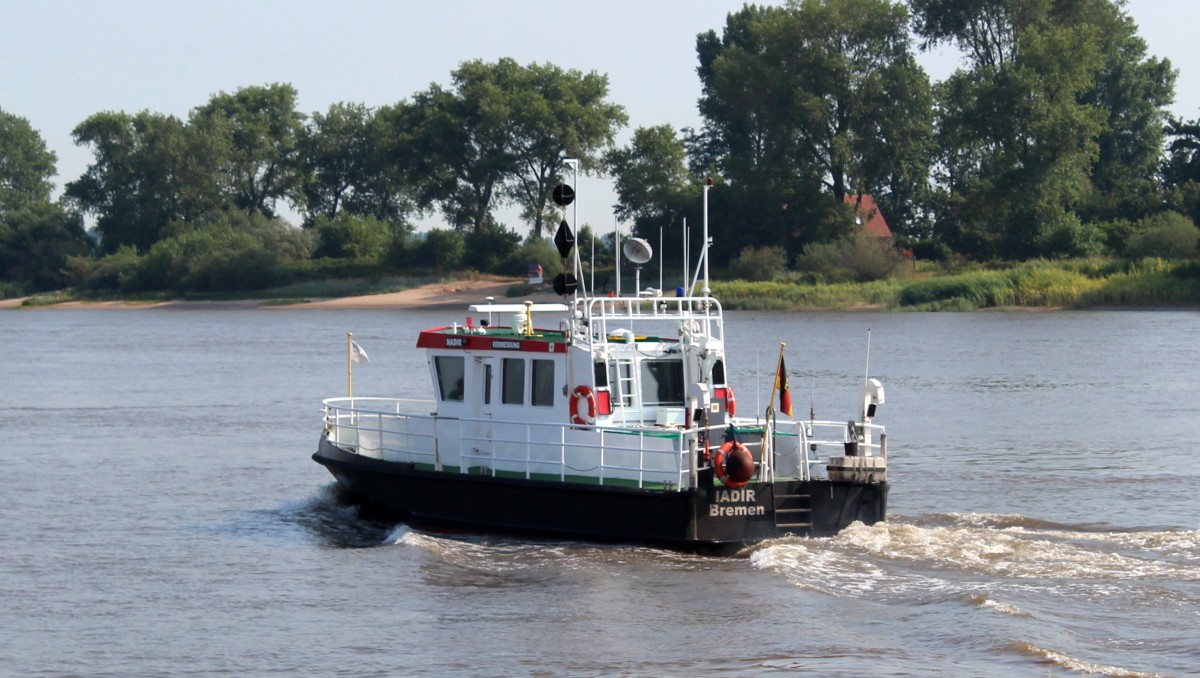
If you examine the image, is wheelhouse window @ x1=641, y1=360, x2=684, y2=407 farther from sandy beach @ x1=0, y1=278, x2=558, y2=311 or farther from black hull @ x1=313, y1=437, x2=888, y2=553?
sandy beach @ x1=0, y1=278, x2=558, y2=311

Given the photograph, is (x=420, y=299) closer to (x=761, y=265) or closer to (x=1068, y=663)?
(x=761, y=265)

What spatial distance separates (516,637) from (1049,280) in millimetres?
51603

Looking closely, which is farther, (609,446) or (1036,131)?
(1036,131)

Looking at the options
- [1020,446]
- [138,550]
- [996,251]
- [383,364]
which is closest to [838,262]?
[996,251]

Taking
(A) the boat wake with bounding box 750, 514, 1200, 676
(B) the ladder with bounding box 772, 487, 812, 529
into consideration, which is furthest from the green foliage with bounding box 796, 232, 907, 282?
(B) the ladder with bounding box 772, 487, 812, 529

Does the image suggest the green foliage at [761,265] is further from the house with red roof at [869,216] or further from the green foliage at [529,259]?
the green foliage at [529,259]

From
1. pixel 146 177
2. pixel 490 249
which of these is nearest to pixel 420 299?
pixel 490 249

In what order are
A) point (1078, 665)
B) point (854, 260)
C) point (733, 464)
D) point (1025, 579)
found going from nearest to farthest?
point (1078, 665)
point (1025, 579)
point (733, 464)
point (854, 260)

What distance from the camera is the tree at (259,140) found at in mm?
104188

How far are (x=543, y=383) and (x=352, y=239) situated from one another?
7570 cm

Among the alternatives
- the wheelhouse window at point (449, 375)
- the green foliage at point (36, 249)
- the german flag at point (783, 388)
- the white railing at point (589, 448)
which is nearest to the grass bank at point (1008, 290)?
the white railing at point (589, 448)

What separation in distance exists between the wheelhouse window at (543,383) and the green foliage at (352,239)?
240 ft

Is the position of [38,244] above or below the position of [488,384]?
above

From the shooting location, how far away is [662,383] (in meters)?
17.8
